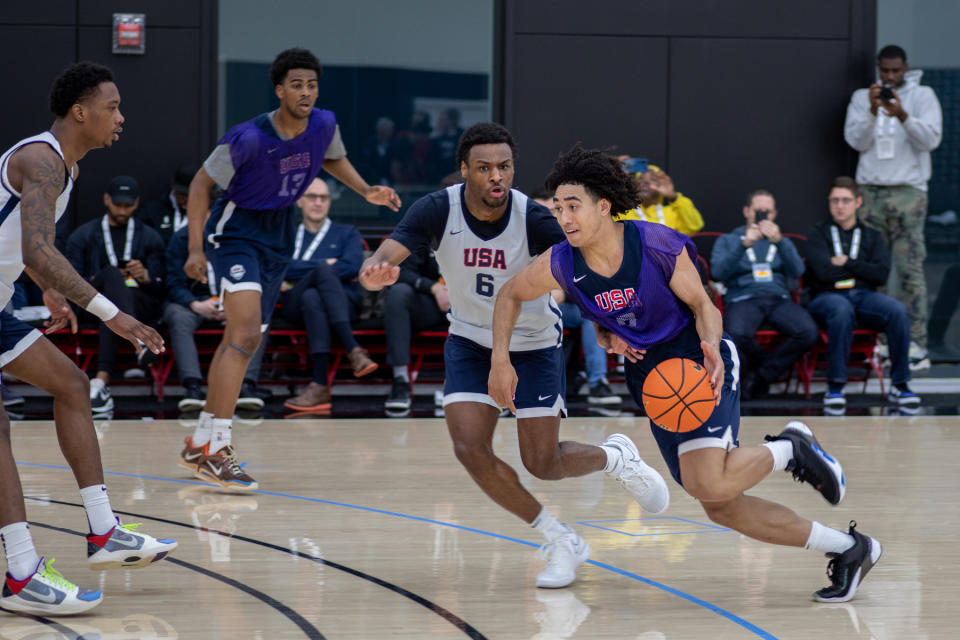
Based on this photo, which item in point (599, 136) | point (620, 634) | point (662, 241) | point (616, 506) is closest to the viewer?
point (620, 634)

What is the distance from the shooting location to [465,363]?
4.27m

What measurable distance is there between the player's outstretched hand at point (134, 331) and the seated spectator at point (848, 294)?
18.8ft

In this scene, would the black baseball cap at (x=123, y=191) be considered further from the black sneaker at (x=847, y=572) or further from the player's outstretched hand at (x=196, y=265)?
the black sneaker at (x=847, y=572)

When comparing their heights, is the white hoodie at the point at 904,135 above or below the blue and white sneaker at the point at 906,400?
above

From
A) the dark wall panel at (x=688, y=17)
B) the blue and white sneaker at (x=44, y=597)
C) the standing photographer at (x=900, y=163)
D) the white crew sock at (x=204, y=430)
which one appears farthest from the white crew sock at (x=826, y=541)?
the dark wall panel at (x=688, y=17)

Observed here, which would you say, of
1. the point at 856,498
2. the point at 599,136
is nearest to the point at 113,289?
the point at 599,136

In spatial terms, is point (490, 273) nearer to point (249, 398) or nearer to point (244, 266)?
point (244, 266)

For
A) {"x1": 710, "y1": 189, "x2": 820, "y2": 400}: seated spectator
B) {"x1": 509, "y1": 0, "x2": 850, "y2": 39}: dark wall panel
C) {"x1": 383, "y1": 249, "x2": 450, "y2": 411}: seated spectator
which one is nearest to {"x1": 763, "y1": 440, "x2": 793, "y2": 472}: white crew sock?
{"x1": 383, "y1": 249, "x2": 450, "y2": 411}: seated spectator

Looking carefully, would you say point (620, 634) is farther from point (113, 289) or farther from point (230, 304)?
point (113, 289)

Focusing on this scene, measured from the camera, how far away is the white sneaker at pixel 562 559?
3.85m

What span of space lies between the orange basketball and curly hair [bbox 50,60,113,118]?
6.52ft

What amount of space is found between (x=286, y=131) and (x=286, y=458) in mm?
1741

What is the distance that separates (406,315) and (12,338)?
4.63 metres

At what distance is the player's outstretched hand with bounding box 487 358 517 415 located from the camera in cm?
376
